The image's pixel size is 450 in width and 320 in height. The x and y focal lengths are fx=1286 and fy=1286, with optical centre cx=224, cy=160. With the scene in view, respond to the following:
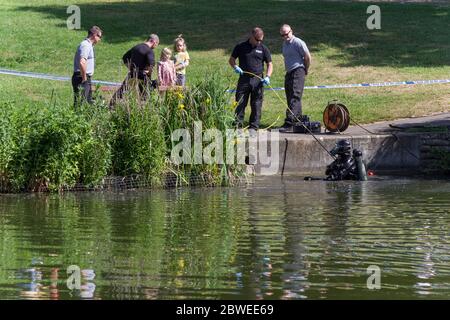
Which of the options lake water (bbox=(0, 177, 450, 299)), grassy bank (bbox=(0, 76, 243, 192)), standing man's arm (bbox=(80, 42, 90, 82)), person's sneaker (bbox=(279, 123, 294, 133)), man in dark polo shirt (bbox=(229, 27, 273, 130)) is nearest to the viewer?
lake water (bbox=(0, 177, 450, 299))

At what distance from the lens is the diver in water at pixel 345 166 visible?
67.9 feet

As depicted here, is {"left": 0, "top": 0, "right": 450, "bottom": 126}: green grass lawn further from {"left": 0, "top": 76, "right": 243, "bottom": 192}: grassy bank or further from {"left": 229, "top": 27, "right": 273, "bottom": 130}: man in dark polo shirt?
{"left": 0, "top": 76, "right": 243, "bottom": 192}: grassy bank

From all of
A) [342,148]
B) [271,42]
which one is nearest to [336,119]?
[342,148]

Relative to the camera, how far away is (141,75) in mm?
21484

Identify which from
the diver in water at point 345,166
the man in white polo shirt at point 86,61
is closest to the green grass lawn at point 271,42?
the man in white polo shirt at point 86,61

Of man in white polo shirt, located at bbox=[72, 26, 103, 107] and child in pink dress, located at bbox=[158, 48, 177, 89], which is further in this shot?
child in pink dress, located at bbox=[158, 48, 177, 89]

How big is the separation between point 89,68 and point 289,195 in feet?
15.2

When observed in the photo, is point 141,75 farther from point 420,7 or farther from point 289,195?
point 420,7

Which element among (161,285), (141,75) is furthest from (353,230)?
(141,75)

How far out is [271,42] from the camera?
32312 mm

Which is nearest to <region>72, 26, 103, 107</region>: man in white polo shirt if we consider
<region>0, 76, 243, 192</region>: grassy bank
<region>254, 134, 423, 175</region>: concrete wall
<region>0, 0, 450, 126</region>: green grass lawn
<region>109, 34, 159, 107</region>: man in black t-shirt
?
<region>109, 34, 159, 107</region>: man in black t-shirt

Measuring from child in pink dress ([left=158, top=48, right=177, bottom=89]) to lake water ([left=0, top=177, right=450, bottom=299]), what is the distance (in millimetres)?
2828

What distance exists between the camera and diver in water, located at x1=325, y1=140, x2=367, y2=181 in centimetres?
2070
